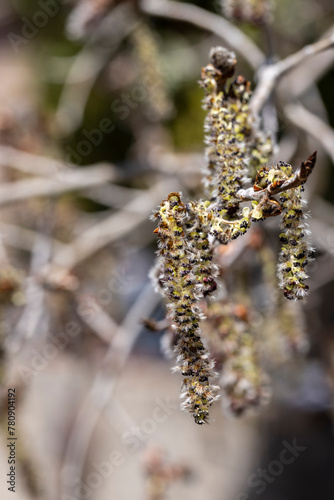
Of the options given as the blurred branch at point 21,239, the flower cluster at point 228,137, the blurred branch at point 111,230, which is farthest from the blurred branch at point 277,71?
the blurred branch at point 21,239

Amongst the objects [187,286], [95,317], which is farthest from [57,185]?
[187,286]

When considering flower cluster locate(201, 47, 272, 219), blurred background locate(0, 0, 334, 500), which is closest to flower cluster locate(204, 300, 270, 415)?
blurred background locate(0, 0, 334, 500)

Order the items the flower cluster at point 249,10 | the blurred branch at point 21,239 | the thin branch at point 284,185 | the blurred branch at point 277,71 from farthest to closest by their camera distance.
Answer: the blurred branch at point 21,239
the flower cluster at point 249,10
the blurred branch at point 277,71
the thin branch at point 284,185

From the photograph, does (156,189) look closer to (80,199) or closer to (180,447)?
(80,199)

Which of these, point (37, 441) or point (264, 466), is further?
point (37, 441)

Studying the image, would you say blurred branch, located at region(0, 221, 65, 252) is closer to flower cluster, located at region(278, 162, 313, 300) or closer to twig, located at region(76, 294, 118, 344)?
twig, located at region(76, 294, 118, 344)

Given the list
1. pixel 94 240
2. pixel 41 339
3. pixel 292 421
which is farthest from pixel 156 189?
pixel 292 421

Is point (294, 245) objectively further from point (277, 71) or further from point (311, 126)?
point (311, 126)

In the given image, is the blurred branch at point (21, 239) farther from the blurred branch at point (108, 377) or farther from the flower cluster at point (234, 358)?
the flower cluster at point (234, 358)
